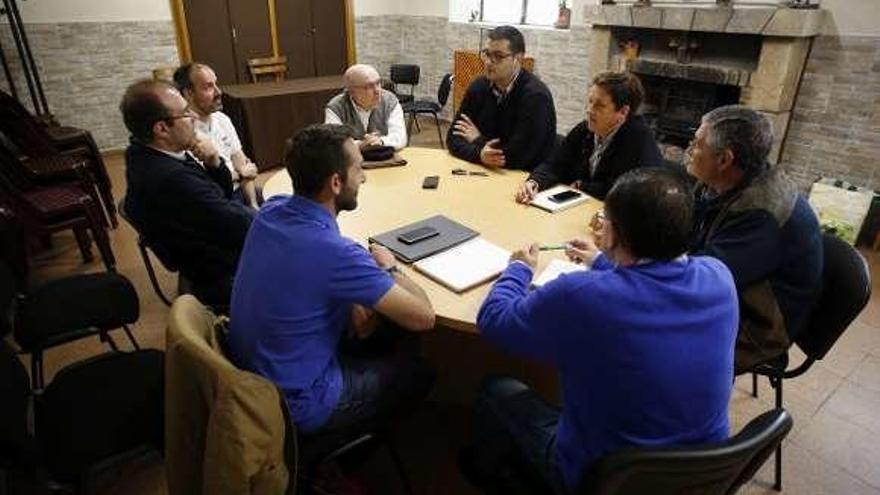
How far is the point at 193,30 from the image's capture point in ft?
17.8

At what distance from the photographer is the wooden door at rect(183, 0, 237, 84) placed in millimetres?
5387

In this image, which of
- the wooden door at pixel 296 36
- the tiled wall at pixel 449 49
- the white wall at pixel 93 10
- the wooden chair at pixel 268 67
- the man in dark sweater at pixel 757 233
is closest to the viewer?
the man in dark sweater at pixel 757 233

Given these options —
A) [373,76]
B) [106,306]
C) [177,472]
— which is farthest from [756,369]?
[373,76]

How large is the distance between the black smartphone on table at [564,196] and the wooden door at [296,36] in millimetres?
4914

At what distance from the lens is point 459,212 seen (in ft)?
6.72

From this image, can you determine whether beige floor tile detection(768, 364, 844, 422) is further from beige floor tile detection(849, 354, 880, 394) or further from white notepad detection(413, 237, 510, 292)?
white notepad detection(413, 237, 510, 292)

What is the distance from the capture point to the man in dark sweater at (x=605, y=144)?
2.12 meters

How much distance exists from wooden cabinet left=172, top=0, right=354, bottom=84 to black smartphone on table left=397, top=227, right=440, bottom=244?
481 centimetres

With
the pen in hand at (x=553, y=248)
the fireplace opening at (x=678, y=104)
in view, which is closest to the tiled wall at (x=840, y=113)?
the fireplace opening at (x=678, y=104)

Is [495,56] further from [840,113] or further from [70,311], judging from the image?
[840,113]

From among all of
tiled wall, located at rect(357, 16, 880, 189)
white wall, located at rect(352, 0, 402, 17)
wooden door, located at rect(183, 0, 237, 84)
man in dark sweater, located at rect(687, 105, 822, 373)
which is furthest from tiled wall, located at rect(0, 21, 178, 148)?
man in dark sweater, located at rect(687, 105, 822, 373)

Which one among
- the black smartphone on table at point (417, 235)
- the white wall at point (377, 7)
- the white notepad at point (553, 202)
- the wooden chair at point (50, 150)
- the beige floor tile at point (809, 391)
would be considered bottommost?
the beige floor tile at point (809, 391)

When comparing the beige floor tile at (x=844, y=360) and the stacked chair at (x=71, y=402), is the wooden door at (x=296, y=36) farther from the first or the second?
the beige floor tile at (x=844, y=360)

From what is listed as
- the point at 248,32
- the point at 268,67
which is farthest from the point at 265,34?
the point at 268,67
